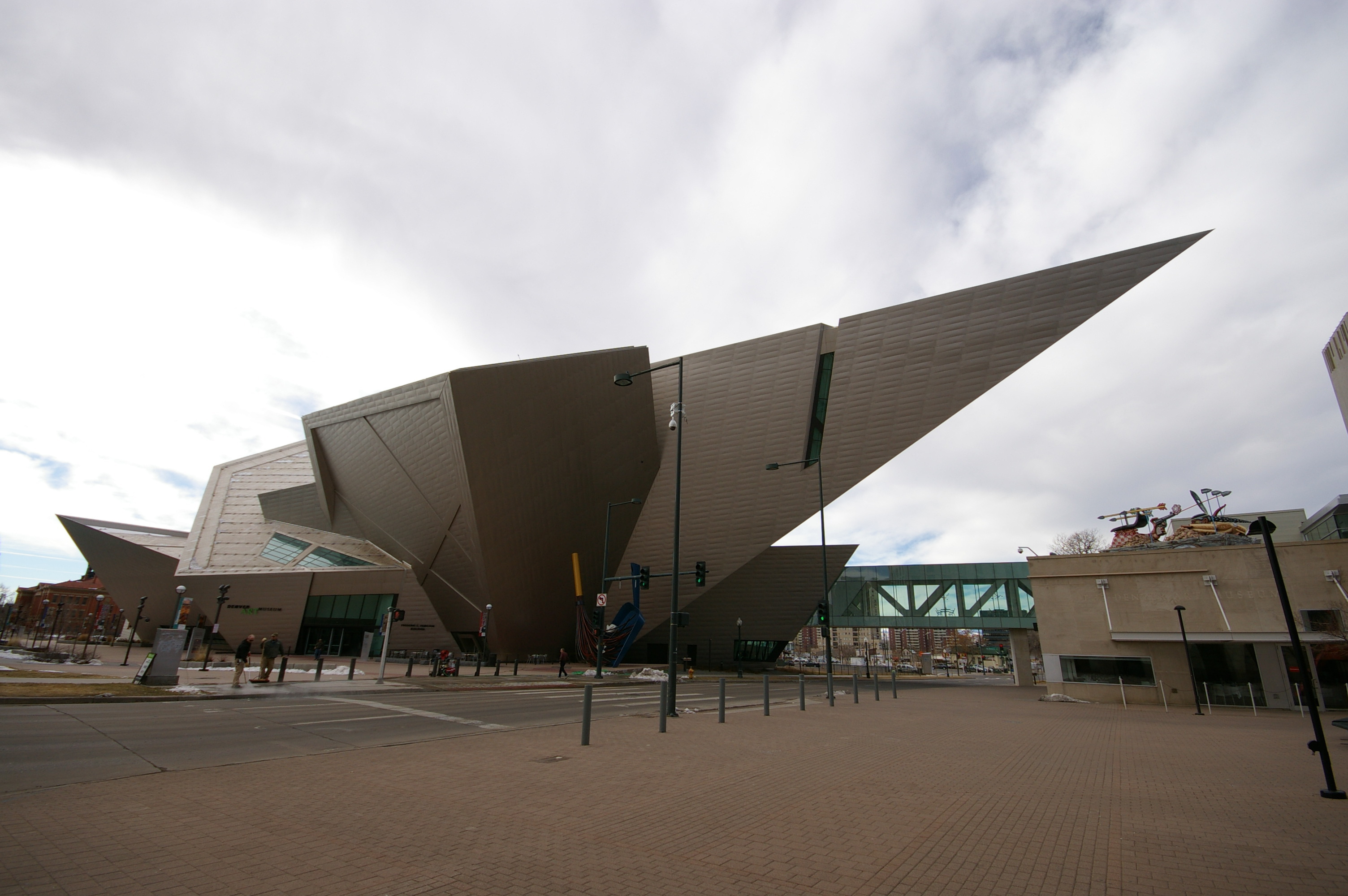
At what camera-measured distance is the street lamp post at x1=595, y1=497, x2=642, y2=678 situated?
86.4ft

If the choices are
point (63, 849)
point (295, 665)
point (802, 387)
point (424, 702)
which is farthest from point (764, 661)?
point (63, 849)

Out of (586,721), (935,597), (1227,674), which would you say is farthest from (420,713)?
(935,597)

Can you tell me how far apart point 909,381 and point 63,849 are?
2920cm

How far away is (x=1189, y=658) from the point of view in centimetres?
2158

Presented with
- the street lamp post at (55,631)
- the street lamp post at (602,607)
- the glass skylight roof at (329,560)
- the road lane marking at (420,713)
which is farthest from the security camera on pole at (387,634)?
the street lamp post at (55,631)

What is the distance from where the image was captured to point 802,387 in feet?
102

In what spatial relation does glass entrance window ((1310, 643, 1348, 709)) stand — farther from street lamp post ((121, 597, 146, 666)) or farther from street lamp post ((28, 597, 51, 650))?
street lamp post ((28, 597, 51, 650))

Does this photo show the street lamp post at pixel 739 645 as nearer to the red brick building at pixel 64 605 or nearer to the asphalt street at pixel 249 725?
the asphalt street at pixel 249 725

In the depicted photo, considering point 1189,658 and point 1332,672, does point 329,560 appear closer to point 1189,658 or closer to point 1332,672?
point 1189,658

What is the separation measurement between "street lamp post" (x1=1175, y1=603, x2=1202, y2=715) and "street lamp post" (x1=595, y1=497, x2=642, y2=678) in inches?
776

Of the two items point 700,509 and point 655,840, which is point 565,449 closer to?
point 700,509

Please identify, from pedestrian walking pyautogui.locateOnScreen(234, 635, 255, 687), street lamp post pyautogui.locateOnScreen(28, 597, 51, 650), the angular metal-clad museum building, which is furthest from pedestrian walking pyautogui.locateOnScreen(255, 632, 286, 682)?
street lamp post pyautogui.locateOnScreen(28, 597, 51, 650)

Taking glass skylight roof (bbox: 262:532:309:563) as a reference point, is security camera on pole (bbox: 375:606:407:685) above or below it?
below

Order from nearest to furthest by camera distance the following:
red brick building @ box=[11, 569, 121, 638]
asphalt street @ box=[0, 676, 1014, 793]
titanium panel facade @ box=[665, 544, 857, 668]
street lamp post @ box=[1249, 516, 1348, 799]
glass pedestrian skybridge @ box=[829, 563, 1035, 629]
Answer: street lamp post @ box=[1249, 516, 1348, 799] → asphalt street @ box=[0, 676, 1014, 793] → titanium panel facade @ box=[665, 544, 857, 668] → glass pedestrian skybridge @ box=[829, 563, 1035, 629] → red brick building @ box=[11, 569, 121, 638]
